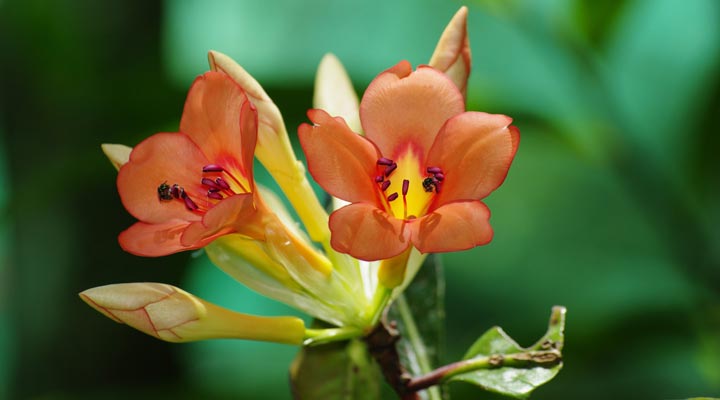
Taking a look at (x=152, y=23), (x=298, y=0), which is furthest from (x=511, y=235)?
(x=152, y=23)

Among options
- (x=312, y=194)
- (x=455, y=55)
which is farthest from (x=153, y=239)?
(x=455, y=55)

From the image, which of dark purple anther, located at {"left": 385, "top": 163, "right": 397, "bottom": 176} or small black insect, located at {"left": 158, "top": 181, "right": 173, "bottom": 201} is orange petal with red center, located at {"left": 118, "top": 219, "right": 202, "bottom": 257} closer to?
small black insect, located at {"left": 158, "top": 181, "right": 173, "bottom": 201}

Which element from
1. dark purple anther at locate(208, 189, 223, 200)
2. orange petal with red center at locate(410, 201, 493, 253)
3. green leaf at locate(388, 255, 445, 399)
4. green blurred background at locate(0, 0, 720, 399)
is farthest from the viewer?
green blurred background at locate(0, 0, 720, 399)

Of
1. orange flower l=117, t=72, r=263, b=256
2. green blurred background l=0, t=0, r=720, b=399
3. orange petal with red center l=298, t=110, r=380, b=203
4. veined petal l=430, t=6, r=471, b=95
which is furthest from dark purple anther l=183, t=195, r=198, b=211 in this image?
green blurred background l=0, t=0, r=720, b=399

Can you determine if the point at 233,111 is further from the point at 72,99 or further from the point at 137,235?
the point at 72,99

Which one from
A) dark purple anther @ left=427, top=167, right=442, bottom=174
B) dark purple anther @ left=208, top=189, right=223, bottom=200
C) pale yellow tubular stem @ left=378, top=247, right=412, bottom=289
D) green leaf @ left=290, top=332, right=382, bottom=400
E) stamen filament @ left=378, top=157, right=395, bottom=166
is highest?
stamen filament @ left=378, top=157, right=395, bottom=166

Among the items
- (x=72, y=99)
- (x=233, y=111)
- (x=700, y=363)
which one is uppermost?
(x=72, y=99)

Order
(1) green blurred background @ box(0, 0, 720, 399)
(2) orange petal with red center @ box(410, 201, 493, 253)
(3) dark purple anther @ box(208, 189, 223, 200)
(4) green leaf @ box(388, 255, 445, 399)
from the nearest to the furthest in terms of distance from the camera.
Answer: (2) orange petal with red center @ box(410, 201, 493, 253)
(3) dark purple anther @ box(208, 189, 223, 200)
(4) green leaf @ box(388, 255, 445, 399)
(1) green blurred background @ box(0, 0, 720, 399)
